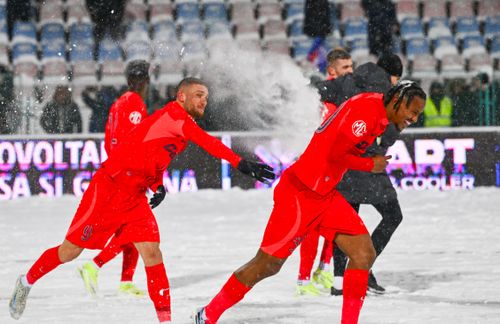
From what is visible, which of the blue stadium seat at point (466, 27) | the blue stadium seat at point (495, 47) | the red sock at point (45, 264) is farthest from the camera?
the blue stadium seat at point (466, 27)

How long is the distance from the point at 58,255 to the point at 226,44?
13.4 m

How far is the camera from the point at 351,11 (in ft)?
69.8

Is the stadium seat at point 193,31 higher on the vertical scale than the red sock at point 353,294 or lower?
higher

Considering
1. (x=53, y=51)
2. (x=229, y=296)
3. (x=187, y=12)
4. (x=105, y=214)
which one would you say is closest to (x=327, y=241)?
(x=105, y=214)

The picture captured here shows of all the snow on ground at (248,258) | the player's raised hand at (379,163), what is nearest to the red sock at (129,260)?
the snow on ground at (248,258)

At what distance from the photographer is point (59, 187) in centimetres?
1565

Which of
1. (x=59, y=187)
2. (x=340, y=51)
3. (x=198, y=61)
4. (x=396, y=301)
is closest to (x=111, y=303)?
(x=396, y=301)

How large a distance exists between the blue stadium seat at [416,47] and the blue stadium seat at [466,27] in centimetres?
84

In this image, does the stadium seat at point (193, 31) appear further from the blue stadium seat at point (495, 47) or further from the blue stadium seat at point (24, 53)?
the blue stadium seat at point (495, 47)

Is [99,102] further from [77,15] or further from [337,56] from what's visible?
[337,56]

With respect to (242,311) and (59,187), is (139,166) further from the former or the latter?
(59,187)

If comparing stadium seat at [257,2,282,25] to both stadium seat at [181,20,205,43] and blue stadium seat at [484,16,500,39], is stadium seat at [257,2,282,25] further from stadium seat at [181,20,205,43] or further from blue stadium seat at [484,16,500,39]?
blue stadium seat at [484,16,500,39]

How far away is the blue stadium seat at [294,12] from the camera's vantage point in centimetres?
2100

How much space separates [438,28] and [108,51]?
6.46m
